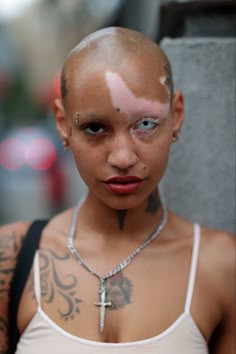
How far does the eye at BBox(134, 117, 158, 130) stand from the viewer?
8.61ft

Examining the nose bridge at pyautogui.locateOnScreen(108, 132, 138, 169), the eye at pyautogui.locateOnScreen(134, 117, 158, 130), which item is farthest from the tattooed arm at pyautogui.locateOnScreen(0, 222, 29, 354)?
the eye at pyautogui.locateOnScreen(134, 117, 158, 130)

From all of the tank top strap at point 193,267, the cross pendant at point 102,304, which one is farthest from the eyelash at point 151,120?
the cross pendant at point 102,304

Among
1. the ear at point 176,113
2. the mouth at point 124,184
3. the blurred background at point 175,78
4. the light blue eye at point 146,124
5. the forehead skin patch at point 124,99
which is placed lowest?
the blurred background at point 175,78

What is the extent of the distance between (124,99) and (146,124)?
0.15 m

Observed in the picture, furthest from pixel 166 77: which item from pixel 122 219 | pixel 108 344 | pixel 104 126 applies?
pixel 108 344

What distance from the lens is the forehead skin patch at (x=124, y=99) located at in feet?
8.43

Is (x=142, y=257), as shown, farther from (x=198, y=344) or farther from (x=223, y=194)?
(x=223, y=194)

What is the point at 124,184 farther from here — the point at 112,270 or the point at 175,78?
the point at 175,78

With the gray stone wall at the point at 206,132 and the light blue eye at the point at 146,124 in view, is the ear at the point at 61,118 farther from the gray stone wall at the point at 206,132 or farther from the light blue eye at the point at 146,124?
the gray stone wall at the point at 206,132

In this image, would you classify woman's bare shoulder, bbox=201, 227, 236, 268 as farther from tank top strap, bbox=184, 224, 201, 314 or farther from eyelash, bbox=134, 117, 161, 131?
eyelash, bbox=134, 117, 161, 131

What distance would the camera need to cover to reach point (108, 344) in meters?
2.56

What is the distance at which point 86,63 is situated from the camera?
263 cm

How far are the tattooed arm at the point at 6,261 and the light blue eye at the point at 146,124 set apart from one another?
2.66 ft

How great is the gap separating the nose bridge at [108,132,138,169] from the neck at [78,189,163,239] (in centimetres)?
44
